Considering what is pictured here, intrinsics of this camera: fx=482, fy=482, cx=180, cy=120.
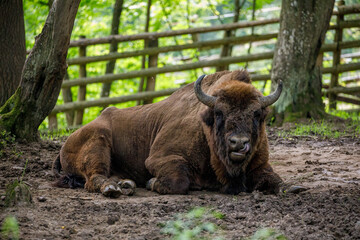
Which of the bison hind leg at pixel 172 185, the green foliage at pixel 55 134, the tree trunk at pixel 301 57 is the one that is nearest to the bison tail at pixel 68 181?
the bison hind leg at pixel 172 185

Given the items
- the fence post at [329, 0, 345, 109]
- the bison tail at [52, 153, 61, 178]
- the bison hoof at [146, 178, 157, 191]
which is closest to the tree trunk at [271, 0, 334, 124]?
the fence post at [329, 0, 345, 109]

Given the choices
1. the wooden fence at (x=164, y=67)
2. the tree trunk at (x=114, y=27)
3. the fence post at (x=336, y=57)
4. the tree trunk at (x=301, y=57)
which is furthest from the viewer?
the tree trunk at (x=114, y=27)

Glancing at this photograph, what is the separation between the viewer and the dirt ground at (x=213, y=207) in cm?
398

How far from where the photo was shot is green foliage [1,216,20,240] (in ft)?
11.8

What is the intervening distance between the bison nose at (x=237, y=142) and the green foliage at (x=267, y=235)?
4.25 feet

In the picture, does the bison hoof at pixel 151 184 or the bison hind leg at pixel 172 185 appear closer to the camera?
the bison hind leg at pixel 172 185

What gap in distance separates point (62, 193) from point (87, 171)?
27.3 inches

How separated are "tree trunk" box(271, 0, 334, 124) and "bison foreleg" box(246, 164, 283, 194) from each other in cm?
430

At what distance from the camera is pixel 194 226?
412cm

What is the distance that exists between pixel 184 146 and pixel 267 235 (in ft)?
7.76

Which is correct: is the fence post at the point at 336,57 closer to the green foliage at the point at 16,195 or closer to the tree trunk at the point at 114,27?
the tree trunk at the point at 114,27

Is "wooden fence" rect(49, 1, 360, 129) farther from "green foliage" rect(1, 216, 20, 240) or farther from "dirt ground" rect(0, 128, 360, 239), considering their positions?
"green foliage" rect(1, 216, 20, 240)

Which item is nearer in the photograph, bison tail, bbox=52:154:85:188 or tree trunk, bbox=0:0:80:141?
bison tail, bbox=52:154:85:188

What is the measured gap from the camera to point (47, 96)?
738cm
